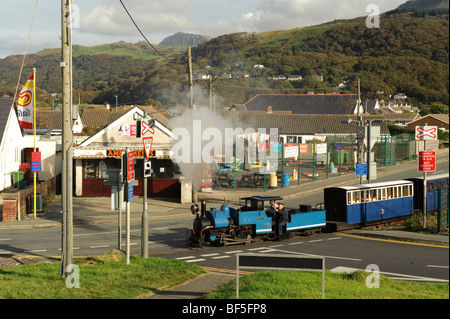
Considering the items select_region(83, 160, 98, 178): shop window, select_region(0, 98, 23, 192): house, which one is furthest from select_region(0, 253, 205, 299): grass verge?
select_region(0, 98, 23, 192): house

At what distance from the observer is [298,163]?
4241cm

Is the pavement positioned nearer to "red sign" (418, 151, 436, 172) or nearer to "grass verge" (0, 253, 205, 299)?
"grass verge" (0, 253, 205, 299)

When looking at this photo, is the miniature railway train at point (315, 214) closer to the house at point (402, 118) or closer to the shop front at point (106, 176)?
the shop front at point (106, 176)

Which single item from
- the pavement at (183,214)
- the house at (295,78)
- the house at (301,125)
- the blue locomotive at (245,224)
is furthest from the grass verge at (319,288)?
the house at (295,78)

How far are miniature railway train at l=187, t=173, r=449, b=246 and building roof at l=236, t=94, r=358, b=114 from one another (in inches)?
3338

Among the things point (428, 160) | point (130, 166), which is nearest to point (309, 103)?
point (428, 160)

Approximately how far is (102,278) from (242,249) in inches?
327

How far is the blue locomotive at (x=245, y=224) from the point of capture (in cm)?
2203

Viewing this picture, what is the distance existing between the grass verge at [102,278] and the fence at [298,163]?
23102mm

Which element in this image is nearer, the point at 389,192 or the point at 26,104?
the point at 389,192

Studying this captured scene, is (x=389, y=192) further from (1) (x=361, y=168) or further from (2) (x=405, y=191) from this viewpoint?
(1) (x=361, y=168)
